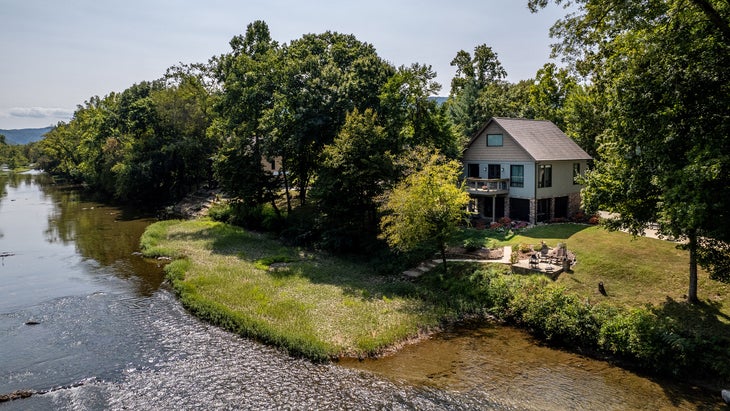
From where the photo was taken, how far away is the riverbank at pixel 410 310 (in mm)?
18297

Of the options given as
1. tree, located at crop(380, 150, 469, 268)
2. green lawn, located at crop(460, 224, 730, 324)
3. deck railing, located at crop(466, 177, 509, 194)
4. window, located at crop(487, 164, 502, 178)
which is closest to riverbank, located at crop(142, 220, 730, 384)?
green lawn, located at crop(460, 224, 730, 324)

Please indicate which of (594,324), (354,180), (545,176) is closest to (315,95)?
(354,180)

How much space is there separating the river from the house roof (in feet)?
64.3

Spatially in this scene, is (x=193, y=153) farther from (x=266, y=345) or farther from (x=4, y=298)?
(x=266, y=345)

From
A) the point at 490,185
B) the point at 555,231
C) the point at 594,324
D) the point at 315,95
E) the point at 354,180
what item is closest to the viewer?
the point at 594,324

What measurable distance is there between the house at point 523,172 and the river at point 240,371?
58.9ft

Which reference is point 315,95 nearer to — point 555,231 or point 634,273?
point 555,231

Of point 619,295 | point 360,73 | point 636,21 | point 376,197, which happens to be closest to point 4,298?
point 376,197

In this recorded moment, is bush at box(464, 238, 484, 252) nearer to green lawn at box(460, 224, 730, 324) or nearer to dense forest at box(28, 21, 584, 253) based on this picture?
green lawn at box(460, 224, 730, 324)

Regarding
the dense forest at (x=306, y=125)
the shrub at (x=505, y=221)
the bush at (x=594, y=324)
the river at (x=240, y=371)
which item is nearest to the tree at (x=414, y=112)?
the dense forest at (x=306, y=125)

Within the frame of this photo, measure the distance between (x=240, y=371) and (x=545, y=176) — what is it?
29.2 m

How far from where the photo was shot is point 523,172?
36875 millimetres

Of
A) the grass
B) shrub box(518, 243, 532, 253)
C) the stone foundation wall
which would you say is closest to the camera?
the grass

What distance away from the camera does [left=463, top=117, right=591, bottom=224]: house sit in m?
36.6
